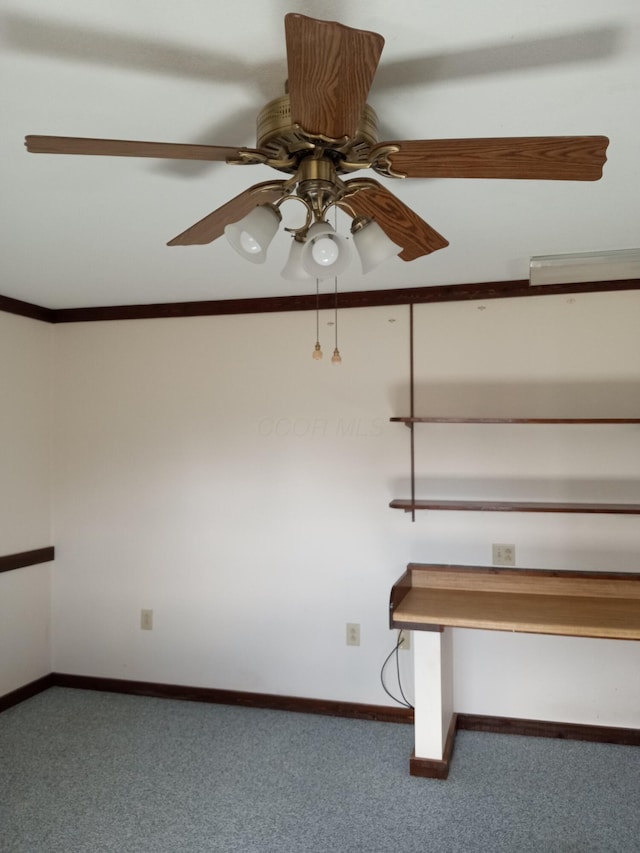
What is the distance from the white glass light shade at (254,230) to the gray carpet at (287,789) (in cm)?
208

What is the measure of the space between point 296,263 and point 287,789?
2217mm

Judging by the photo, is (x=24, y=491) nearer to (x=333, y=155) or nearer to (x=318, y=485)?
(x=318, y=485)

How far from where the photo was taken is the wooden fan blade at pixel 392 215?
147 cm

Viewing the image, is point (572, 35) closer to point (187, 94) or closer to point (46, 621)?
point (187, 94)

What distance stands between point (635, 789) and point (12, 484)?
339 centimetres

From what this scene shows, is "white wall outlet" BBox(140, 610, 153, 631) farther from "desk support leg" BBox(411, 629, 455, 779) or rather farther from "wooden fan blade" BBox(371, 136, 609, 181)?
"wooden fan blade" BBox(371, 136, 609, 181)

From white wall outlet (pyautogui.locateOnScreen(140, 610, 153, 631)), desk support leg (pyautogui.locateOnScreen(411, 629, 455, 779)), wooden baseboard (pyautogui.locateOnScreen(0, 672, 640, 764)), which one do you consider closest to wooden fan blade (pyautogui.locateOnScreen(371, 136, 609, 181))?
desk support leg (pyautogui.locateOnScreen(411, 629, 455, 779))

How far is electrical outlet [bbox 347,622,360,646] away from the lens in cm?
345

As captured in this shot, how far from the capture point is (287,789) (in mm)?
2719

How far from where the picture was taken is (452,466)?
3.35 m

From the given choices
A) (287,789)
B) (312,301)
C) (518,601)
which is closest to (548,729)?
(518,601)

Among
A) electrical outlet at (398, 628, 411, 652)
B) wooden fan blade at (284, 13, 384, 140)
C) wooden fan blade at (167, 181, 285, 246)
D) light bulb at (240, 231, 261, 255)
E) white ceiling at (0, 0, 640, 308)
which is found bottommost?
electrical outlet at (398, 628, 411, 652)

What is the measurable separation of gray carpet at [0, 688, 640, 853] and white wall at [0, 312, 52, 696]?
0.38m

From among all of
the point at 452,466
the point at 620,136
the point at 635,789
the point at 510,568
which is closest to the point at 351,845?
the point at 635,789
